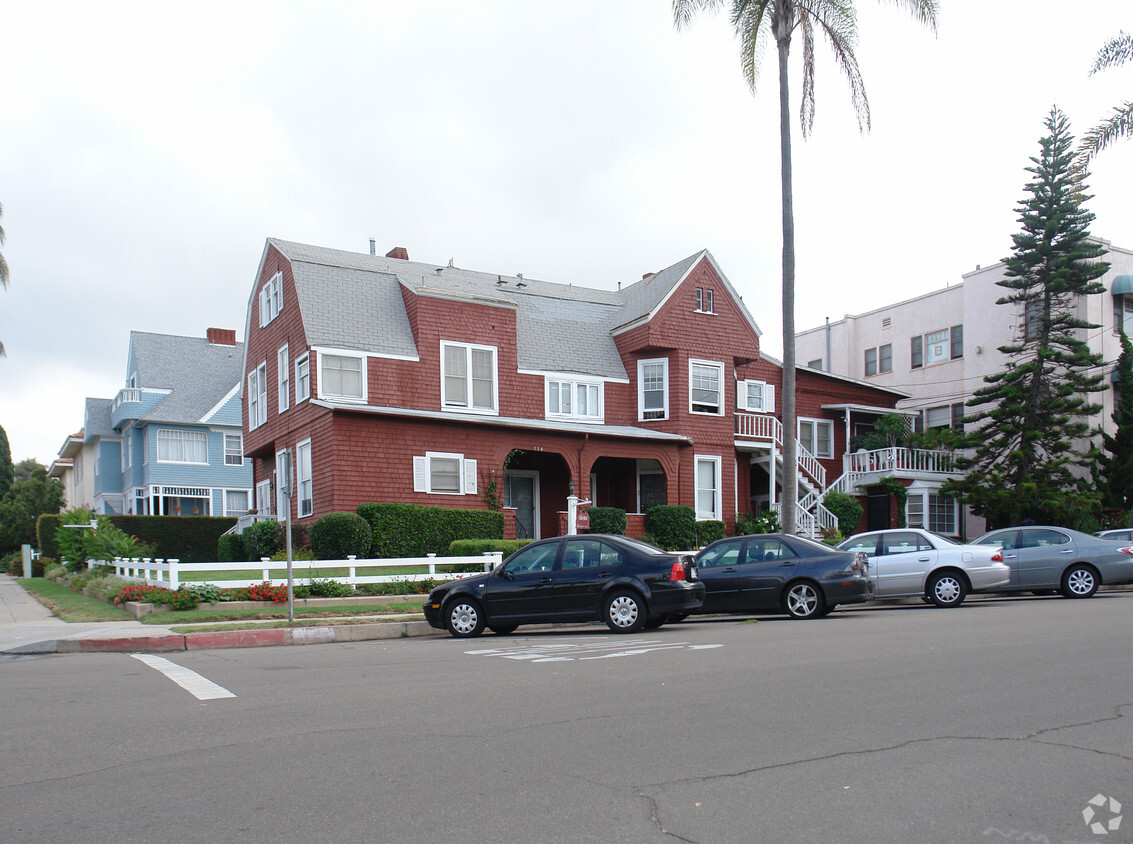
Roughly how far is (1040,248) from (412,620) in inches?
1077

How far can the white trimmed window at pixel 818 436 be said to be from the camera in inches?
1462

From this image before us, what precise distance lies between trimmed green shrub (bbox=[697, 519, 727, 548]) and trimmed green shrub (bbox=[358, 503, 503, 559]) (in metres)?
7.55

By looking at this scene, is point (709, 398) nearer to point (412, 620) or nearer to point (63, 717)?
point (412, 620)

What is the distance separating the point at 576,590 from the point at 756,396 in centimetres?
2266

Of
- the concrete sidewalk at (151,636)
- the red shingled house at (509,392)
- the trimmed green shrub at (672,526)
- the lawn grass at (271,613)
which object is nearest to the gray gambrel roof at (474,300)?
the red shingled house at (509,392)

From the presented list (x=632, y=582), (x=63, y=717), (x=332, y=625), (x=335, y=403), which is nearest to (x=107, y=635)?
(x=332, y=625)

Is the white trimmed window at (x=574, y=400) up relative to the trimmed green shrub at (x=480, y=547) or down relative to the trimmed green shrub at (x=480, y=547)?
up

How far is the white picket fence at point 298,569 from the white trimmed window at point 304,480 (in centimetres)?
573

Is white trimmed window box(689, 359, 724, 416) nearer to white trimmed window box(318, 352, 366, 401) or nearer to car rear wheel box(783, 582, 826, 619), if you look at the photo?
white trimmed window box(318, 352, 366, 401)

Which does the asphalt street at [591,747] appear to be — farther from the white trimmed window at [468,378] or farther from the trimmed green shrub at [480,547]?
the white trimmed window at [468,378]

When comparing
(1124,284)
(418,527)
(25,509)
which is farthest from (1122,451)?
(25,509)

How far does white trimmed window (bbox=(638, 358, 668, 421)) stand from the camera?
31.9 metres

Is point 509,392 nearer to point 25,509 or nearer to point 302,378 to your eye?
point 302,378

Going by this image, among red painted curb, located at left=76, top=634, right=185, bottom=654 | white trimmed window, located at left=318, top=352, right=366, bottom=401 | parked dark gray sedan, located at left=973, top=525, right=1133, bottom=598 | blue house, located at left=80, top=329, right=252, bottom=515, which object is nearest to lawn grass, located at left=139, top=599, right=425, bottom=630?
red painted curb, located at left=76, top=634, right=185, bottom=654
